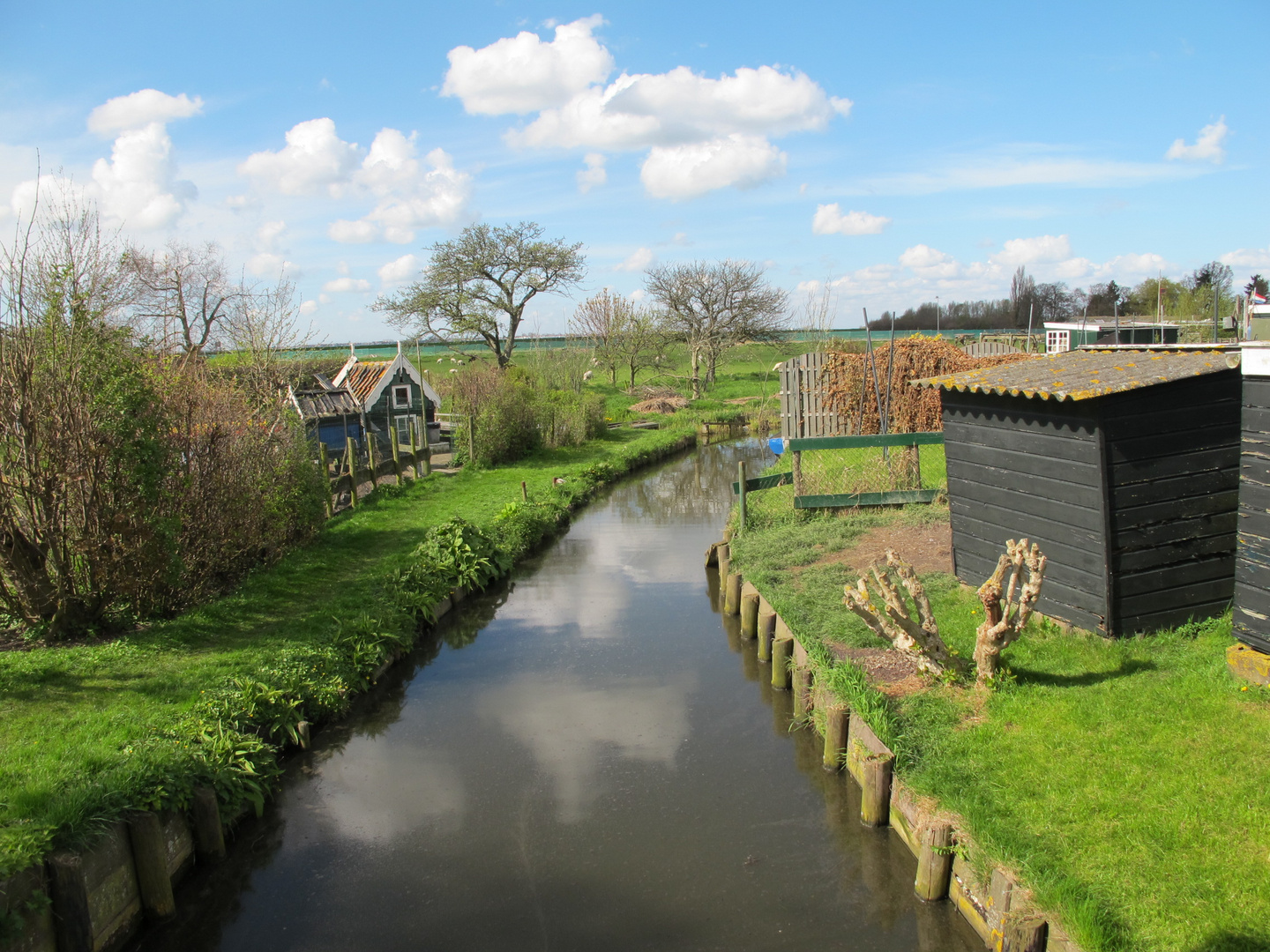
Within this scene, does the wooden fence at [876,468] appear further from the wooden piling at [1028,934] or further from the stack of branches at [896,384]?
the wooden piling at [1028,934]

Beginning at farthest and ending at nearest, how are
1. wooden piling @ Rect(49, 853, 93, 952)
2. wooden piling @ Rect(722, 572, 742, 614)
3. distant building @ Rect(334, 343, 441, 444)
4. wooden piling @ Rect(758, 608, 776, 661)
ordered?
distant building @ Rect(334, 343, 441, 444), wooden piling @ Rect(722, 572, 742, 614), wooden piling @ Rect(758, 608, 776, 661), wooden piling @ Rect(49, 853, 93, 952)

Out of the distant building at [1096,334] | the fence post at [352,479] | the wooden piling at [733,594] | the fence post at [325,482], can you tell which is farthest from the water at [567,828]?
the distant building at [1096,334]

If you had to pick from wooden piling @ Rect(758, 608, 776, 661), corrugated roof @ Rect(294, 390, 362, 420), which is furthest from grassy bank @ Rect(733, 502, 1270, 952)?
corrugated roof @ Rect(294, 390, 362, 420)

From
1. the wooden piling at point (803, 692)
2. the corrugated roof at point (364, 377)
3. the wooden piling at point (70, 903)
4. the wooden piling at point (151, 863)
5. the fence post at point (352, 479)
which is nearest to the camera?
the wooden piling at point (70, 903)

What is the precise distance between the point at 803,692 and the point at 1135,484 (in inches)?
138

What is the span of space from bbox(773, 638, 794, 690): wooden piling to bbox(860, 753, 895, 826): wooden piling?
2.46m

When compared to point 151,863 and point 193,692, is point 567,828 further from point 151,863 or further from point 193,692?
point 193,692

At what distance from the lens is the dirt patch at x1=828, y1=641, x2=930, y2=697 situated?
7.55 meters

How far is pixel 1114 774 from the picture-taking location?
5680 mm

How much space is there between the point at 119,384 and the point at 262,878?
211 inches

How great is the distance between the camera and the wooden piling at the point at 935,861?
5598mm

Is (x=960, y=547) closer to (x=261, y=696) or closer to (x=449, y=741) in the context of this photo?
(x=449, y=741)

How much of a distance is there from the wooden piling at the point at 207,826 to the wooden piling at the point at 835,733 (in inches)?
196

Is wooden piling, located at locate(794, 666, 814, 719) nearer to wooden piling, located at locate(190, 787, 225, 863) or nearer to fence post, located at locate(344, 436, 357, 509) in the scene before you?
wooden piling, located at locate(190, 787, 225, 863)
